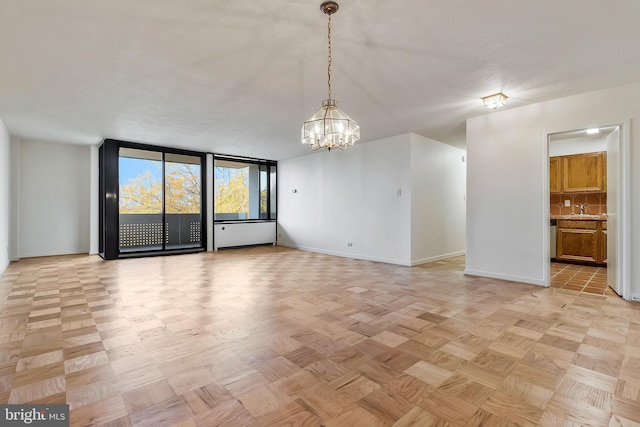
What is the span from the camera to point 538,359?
2182mm

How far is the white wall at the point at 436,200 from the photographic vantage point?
5.87 m

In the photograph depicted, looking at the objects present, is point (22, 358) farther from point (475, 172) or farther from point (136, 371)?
point (475, 172)

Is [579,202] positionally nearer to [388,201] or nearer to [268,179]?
[388,201]

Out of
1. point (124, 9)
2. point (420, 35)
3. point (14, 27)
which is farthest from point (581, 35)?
point (14, 27)

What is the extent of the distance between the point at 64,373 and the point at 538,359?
3.20 meters

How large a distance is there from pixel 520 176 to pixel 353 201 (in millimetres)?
3241

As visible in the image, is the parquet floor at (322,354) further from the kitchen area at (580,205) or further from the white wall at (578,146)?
the white wall at (578,146)

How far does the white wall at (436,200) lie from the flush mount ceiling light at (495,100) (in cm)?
180

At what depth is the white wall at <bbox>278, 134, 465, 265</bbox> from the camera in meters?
5.88

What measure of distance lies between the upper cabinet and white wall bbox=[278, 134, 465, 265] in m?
1.74

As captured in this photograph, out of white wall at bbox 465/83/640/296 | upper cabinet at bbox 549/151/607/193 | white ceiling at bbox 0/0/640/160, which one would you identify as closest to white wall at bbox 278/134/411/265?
white wall at bbox 465/83/640/296

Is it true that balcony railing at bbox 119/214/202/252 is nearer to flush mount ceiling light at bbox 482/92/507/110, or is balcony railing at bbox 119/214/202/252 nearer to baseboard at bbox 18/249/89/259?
baseboard at bbox 18/249/89/259

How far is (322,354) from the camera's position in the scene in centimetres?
227

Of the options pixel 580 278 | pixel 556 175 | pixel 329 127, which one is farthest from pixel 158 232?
pixel 556 175
